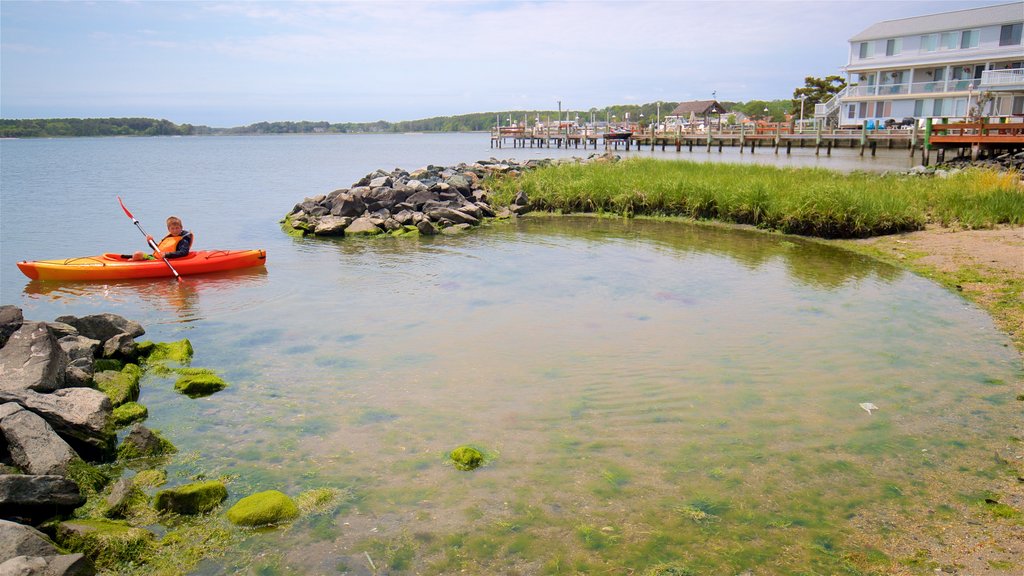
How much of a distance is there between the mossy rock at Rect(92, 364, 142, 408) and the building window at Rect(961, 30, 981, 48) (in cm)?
5937

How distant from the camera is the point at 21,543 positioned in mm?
4277

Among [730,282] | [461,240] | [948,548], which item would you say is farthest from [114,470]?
[461,240]

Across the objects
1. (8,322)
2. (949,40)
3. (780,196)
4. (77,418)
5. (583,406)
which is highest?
(949,40)

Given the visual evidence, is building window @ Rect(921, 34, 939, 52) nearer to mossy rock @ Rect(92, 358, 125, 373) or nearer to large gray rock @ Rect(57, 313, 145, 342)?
large gray rock @ Rect(57, 313, 145, 342)

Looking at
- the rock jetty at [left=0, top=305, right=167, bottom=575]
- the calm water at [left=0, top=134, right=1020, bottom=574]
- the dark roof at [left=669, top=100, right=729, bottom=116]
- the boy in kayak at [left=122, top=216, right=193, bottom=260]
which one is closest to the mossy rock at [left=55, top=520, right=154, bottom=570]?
the rock jetty at [left=0, top=305, right=167, bottom=575]

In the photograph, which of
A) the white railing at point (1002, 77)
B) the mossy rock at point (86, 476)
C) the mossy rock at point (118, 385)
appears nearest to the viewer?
the mossy rock at point (86, 476)

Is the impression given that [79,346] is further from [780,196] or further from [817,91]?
[817,91]

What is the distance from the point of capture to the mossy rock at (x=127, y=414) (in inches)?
279

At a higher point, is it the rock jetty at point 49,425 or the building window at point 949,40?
the building window at point 949,40

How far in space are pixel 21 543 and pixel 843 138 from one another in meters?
54.8

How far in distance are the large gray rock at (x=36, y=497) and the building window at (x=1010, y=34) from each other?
196 ft

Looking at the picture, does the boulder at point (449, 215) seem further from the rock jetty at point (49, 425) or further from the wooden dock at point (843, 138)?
the wooden dock at point (843, 138)

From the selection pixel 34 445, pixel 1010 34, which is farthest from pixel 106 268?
pixel 1010 34

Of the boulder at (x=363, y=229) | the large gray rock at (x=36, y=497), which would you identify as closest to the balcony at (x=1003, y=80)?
the boulder at (x=363, y=229)
